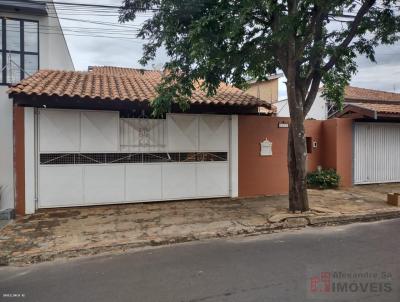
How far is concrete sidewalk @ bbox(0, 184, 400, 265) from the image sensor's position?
6.20m

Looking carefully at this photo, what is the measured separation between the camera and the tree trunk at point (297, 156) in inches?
324

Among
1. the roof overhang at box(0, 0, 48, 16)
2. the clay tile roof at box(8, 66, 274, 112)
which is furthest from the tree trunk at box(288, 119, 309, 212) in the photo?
the roof overhang at box(0, 0, 48, 16)

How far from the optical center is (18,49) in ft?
39.1

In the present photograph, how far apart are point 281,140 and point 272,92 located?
44.9ft

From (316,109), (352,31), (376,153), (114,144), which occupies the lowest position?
(376,153)

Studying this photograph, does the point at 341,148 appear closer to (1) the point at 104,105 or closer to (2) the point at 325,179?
(2) the point at 325,179

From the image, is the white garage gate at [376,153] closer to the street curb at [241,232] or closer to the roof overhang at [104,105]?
the street curb at [241,232]

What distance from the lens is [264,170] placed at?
10820mm

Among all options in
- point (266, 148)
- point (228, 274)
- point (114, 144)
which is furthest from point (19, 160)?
point (266, 148)

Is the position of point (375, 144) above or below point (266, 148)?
above

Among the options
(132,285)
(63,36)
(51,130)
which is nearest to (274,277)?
(132,285)

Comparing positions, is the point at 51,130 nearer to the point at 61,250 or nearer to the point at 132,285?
the point at 61,250

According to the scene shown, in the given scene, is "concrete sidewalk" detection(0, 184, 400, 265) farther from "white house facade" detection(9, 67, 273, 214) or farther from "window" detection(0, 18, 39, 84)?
"window" detection(0, 18, 39, 84)

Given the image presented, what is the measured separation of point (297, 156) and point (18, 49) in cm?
973
